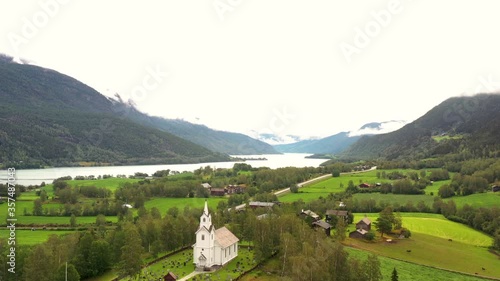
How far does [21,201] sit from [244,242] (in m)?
67.7

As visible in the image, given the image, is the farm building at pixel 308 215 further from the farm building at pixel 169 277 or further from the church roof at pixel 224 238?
the farm building at pixel 169 277

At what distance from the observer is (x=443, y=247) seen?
6812 cm

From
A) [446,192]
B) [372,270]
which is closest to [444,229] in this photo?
[446,192]

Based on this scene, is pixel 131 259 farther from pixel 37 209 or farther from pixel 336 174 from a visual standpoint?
pixel 336 174

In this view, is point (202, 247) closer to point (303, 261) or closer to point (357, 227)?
point (303, 261)

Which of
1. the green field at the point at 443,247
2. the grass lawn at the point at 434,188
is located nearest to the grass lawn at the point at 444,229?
the green field at the point at 443,247

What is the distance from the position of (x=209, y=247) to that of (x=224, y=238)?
3484mm

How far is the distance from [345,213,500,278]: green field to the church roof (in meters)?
18.7

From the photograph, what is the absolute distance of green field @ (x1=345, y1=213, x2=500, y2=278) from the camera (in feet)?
197

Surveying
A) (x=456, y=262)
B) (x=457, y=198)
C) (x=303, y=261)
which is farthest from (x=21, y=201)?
(x=457, y=198)

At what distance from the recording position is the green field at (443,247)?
60.1 meters

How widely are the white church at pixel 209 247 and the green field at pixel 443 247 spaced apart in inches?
796

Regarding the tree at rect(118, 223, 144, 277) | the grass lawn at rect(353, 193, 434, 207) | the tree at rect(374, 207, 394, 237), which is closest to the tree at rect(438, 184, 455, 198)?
the grass lawn at rect(353, 193, 434, 207)

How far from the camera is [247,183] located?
145m
